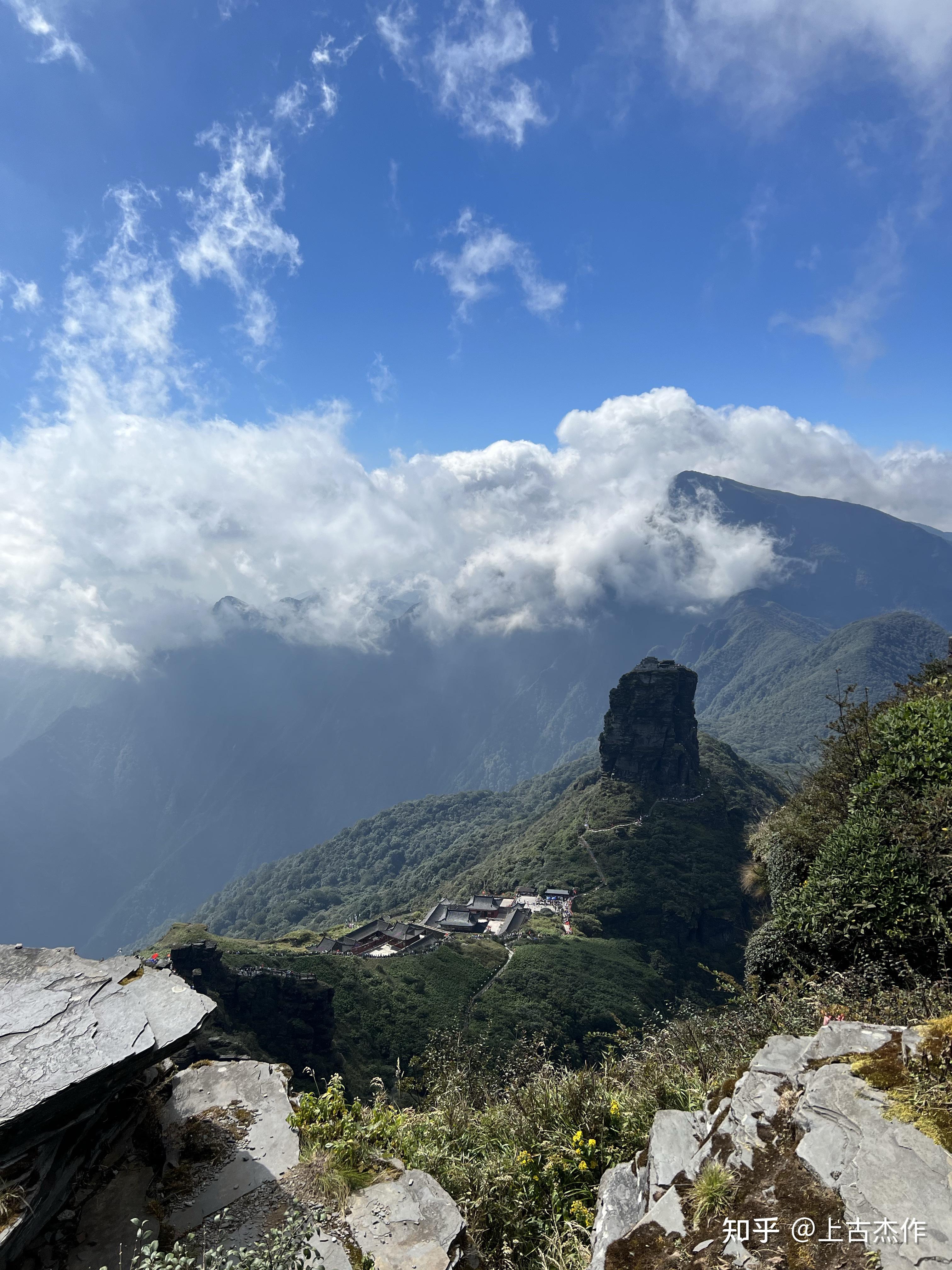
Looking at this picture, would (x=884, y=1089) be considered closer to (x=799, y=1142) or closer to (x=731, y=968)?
(x=799, y=1142)

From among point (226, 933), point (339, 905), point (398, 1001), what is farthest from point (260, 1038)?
point (226, 933)

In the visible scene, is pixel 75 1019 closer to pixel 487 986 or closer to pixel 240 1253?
pixel 240 1253

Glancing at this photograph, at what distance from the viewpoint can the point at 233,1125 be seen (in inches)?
276

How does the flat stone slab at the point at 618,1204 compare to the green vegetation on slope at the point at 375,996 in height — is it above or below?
above

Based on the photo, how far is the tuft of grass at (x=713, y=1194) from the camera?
4934 millimetres

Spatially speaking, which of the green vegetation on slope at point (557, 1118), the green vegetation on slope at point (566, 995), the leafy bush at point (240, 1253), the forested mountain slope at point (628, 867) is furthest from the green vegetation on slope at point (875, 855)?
the forested mountain slope at point (628, 867)

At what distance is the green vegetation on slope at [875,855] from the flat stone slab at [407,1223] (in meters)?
6.36

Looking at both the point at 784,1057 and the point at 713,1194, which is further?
the point at 784,1057

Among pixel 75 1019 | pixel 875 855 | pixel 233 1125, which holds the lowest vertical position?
pixel 875 855

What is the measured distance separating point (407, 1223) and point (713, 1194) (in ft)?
10.1

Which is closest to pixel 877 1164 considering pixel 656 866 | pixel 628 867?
pixel 628 867

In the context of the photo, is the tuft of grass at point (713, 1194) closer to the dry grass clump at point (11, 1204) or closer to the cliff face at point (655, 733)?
the dry grass clump at point (11, 1204)

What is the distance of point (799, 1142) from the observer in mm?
5141

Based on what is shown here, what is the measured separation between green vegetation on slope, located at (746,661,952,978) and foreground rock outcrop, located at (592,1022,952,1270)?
3.77 metres
